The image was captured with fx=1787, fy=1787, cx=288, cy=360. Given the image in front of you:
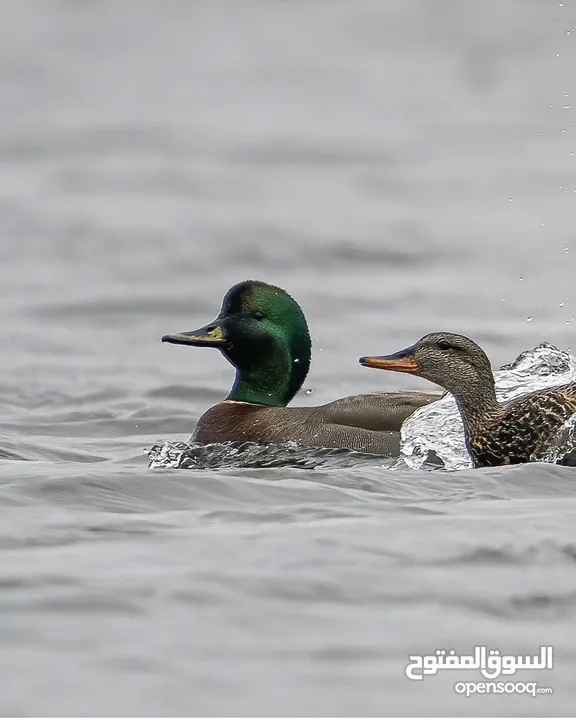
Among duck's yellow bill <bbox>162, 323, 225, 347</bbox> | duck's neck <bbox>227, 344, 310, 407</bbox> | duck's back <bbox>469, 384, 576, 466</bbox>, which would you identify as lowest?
duck's back <bbox>469, 384, 576, 466</bbox>

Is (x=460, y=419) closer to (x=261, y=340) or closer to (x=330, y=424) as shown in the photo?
(x=330, y=424)

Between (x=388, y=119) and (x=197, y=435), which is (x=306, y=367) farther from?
(x=388, y=119)

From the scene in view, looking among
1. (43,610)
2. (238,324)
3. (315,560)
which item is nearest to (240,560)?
(315,560)

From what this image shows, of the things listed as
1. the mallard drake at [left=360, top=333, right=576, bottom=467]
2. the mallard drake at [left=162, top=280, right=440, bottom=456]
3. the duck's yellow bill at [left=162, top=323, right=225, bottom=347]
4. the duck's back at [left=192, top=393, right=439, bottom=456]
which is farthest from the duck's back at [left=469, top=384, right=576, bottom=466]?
the duck's yellow bill at [left=162, top=323, right=225, bottom=347]

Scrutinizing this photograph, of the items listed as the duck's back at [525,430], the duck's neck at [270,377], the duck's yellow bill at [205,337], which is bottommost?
the duck's back at [525,430]

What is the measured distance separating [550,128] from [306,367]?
1041 cm

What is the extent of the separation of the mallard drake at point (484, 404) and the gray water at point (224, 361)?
0.73 m

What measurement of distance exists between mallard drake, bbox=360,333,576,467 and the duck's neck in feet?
3.39

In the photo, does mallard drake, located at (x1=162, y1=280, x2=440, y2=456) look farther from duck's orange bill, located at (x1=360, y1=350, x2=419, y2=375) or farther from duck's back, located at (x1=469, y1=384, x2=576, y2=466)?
duck's back, located at (x1=469, y1=384, x2=576, y2=466)

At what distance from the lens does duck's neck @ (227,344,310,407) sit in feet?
31.7

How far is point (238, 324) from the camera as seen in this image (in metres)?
9.52

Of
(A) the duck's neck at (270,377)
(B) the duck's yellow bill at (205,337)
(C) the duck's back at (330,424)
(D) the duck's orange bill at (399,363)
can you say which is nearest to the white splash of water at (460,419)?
(C) the duck's back at (330,424)

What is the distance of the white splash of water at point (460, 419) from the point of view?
828 cm

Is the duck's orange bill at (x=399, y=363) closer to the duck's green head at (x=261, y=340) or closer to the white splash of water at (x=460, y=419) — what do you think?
the white splash of water at (x=460, y=419)
